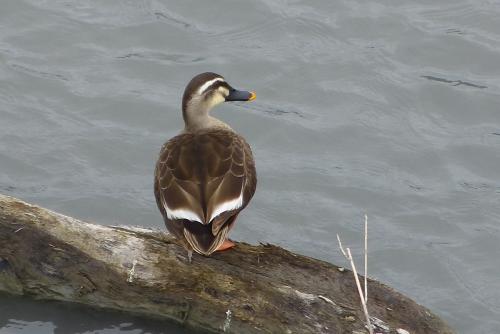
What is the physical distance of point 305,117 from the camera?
10.6m

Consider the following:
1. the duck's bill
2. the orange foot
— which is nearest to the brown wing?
the orange foot

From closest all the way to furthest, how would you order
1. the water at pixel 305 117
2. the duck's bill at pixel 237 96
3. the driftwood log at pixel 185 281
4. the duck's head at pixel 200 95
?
1. the driftwood log at pixel 185 281
2. the duck's head at pixel 200 95
3. the duck's bill at pixel 237 96
4. the water at pixel 305 117

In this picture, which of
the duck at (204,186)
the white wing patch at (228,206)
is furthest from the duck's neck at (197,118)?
the white wing patch at (228,206)

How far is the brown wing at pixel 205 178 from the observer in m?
6.18

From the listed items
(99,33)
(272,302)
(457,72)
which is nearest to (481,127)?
(457,72)

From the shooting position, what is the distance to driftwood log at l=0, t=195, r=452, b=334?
6.08 m

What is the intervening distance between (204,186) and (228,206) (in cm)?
20

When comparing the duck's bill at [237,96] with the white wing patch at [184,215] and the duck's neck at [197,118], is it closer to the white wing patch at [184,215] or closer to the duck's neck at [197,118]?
the duck's neck at [197,118]

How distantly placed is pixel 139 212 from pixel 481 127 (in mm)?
3758

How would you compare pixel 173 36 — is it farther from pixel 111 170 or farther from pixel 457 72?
pixel 457 72

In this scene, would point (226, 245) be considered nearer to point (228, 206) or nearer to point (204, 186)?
point (228, 206)

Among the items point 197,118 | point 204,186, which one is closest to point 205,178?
point 204,186

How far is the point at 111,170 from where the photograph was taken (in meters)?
9.73

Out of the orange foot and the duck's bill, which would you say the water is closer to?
the duck's bill
